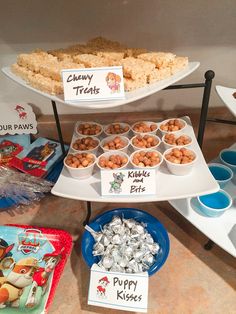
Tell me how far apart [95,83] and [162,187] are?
11.6 inches

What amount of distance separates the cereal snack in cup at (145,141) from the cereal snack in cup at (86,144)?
103 mm

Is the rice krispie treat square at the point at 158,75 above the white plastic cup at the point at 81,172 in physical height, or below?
above

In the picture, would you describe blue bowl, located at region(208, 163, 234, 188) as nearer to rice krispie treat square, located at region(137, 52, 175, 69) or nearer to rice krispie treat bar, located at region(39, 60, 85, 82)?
rice krispie treat square, located at region(137, 52, 175, 69)

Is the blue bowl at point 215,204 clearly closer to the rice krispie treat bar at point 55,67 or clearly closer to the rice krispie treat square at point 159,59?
the rice krispie treat square at point 159,59

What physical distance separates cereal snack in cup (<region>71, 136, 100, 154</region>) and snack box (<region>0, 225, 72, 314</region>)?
0.26 m

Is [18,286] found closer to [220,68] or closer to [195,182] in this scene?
[195,182]

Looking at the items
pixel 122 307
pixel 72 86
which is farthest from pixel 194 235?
pixel 72 86

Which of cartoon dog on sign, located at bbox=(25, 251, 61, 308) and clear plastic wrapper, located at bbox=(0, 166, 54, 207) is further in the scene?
clear plastic wrapper, located at bbox=(0, 166, 54, 207)

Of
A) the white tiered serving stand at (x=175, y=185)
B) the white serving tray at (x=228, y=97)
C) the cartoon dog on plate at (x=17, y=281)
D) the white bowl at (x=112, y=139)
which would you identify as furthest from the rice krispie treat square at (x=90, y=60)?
the cartoon dog on plate at (x=17, y=281)

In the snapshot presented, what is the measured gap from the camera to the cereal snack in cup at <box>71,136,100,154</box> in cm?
81

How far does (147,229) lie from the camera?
32.5 inches

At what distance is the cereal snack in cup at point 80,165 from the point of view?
2.42 feet

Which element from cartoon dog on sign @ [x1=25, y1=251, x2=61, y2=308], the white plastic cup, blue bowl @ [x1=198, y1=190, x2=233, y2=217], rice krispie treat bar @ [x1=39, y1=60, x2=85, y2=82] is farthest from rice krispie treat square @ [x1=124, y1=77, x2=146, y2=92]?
cartoon dog on sign @ [x1=25, y1=251, x2=61, y2=308]

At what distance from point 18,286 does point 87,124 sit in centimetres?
49
